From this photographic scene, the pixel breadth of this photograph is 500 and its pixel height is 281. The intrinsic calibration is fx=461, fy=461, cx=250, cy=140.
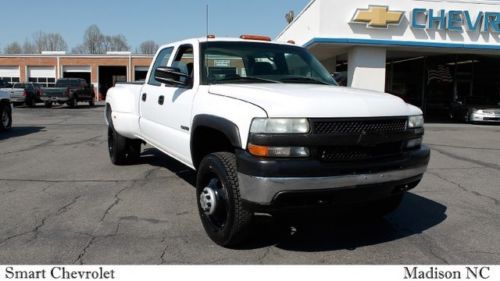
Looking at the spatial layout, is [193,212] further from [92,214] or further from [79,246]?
[79,246]

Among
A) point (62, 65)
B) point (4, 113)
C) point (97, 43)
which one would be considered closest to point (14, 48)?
point (97, 43)

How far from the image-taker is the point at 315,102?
12.1 feet

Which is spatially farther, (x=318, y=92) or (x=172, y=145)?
(x=172, y=145)

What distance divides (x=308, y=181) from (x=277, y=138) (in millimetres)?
403

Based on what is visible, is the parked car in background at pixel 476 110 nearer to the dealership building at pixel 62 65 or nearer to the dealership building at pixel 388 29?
the dealership building at pixel 388 29

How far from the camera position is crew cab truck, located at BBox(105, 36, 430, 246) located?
11.6 feet

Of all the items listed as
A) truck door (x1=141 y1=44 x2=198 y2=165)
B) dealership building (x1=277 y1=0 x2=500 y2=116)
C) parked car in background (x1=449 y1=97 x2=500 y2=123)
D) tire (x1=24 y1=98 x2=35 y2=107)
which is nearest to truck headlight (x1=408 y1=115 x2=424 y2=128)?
truck door (x1=141 y1=44 x2=198 y2=165)

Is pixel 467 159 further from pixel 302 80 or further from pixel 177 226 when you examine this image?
pixel 177 226

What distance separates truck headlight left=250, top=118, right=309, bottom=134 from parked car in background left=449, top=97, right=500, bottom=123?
64.1 ft

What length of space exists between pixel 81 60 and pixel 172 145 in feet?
165

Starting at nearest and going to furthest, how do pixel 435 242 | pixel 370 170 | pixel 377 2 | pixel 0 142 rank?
pixel 370 170
pixel 435 242
pixel 0 142
pixel 377 2

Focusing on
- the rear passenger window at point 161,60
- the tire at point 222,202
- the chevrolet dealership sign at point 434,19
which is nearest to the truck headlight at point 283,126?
the tire at point 222,202

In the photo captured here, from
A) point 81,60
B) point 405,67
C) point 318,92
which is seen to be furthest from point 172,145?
point 81,60

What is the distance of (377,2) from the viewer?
1842cm
